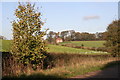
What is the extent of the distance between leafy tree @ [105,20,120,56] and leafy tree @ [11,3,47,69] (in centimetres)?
1736

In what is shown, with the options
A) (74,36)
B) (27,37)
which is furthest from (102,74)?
(74,36)

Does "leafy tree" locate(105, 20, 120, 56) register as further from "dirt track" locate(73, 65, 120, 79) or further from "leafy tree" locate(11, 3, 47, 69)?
"leafy tree" locate(11, 3, 47, 69)

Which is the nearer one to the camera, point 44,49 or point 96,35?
point 44,49

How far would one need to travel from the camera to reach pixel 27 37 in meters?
9.27

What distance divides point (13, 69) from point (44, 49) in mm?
2131

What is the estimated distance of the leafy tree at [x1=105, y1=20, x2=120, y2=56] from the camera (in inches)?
950

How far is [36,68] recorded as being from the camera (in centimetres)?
1003

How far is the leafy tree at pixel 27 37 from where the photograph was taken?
9.27m

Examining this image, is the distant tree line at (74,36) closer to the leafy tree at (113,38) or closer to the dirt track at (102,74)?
the leafy tree at (113,38)

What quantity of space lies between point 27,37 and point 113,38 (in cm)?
1850

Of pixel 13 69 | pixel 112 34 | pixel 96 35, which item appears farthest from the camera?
pixel 96 35

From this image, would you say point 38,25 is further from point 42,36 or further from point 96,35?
point 96,35

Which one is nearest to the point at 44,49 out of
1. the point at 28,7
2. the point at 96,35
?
the point at 28,7

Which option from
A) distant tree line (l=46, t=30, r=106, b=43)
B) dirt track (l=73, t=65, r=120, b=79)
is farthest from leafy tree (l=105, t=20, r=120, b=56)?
distant tree line (l=46, t=30, r=106, b=43)
